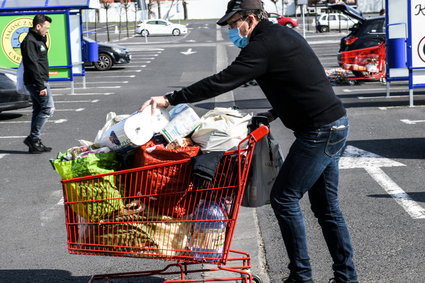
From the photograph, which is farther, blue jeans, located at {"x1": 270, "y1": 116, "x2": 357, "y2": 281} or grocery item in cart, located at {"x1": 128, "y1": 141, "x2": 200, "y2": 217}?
blue jeans, located at {"x1": 270, "y1": 116, "x2": 357, "y2": 281}

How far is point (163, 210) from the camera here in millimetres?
4367

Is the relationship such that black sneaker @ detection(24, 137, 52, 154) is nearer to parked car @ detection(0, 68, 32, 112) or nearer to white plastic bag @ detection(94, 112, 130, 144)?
parked car @ detection(0, 68, 32, 112)

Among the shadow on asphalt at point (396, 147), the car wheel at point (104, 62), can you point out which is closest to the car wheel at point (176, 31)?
the car wheel at point (104, 62)

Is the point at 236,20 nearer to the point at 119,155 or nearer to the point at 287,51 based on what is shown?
the point at 287,51

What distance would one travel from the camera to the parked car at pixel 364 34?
19.8 metres

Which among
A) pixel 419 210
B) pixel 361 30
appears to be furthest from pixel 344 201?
pixel 361 30

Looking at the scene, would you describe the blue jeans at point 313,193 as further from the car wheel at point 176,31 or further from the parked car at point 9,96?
the car wheel at point 176,31

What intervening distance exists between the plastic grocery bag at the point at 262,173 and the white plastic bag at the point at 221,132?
18 centimetres

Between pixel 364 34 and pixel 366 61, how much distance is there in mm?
2099

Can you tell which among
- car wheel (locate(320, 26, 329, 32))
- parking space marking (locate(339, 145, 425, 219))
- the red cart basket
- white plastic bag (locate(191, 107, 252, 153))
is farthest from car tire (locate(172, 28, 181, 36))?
white plastic bag (locate(191, 107, 252, 153))

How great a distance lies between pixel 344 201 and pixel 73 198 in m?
3.70

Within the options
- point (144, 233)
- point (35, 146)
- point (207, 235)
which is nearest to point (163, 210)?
point (144, 233)

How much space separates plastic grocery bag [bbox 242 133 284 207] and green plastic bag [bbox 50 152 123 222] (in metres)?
0.82

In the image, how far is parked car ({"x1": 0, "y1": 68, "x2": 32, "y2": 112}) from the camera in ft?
47.8
